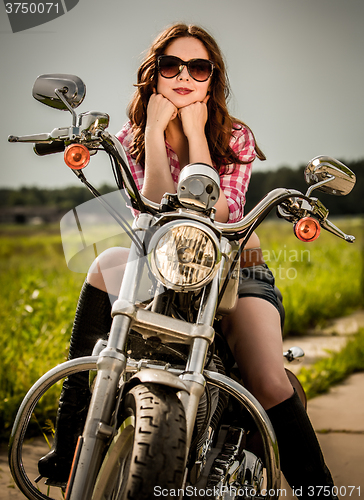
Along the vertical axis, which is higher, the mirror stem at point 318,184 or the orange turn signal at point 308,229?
the mirror stem at point 318,184

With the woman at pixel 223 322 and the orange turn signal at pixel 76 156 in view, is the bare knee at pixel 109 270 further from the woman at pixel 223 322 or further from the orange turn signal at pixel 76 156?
the orange turn signal at pixel 76 156

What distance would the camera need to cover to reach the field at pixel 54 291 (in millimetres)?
2652

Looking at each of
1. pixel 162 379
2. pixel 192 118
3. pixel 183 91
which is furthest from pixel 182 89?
pixel 162 379

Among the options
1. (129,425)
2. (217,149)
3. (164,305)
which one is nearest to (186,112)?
(217,149)

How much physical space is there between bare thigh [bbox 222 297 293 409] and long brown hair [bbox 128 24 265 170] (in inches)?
22.0

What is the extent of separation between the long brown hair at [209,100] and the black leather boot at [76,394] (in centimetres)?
58

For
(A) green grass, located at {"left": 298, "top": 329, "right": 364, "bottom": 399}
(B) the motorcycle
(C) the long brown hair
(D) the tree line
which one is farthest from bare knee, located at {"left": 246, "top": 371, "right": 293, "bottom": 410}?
(D) the tree line

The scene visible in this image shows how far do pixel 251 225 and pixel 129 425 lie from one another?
0.58 metres

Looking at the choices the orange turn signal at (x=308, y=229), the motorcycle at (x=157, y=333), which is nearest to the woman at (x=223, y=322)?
the motorcycle at (x=157, y=333)

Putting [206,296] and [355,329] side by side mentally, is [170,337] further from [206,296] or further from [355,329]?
[355,329]

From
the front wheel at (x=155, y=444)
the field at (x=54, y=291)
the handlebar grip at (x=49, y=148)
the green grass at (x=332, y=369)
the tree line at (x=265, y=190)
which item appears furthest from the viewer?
the tree line at (x=265, y=190)

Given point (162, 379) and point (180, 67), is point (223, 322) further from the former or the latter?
point (180, 67)

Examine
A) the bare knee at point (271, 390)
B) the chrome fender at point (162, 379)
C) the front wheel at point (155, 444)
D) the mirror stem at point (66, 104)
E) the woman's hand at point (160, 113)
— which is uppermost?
the woman's hand at point (160, 113)

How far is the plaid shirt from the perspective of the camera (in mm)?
1577
